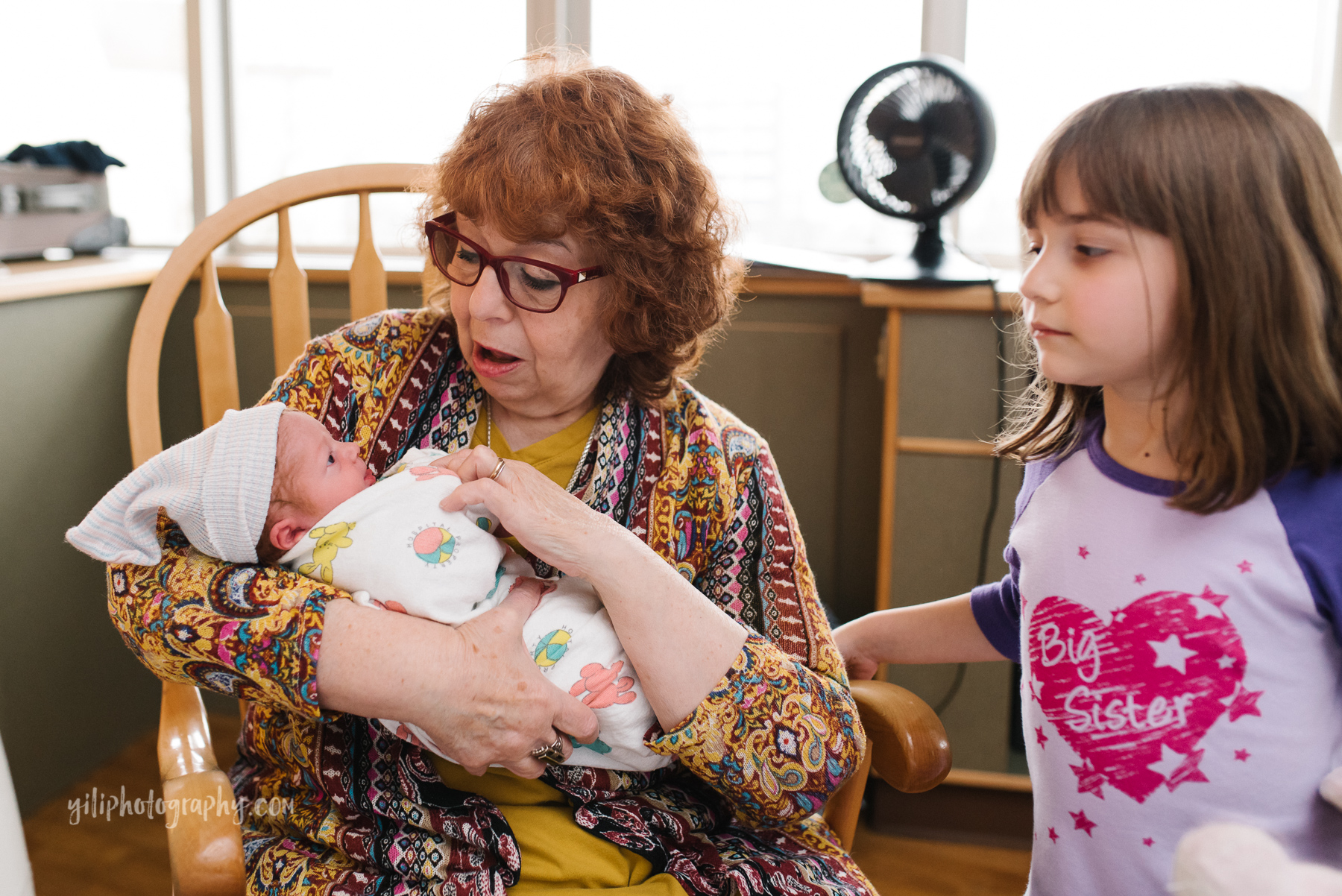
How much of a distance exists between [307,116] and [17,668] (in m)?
1.51

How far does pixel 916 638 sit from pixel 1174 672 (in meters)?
0.33

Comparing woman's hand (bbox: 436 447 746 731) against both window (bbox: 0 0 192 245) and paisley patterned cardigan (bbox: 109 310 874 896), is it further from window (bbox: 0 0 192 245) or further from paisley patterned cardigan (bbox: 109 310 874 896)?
window (bbox: 0 0 192 245)

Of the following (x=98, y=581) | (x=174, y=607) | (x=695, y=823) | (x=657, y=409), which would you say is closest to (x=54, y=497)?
(x=98, y=581)

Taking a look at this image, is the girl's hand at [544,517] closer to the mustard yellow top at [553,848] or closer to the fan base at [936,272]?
the mustard yellow top at [553,848]

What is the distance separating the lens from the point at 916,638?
44.6 inches

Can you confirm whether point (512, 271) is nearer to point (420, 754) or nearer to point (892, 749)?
point (420, 754)

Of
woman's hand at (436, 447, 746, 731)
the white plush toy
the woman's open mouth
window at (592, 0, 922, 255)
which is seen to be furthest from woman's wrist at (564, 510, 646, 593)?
window at (592, 0, 922, 255)

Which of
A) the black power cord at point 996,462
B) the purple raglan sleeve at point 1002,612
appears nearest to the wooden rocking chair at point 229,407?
the purple raglan sleeve at point 1002,612

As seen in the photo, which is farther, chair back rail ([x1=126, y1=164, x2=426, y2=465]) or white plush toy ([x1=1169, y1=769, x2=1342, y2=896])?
chair back rail ([x1=126, y1=164, x2=426, y2=465])

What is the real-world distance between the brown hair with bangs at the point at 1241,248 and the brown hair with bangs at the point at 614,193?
50 centimetres

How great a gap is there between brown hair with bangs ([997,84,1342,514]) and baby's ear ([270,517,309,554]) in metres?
0.84

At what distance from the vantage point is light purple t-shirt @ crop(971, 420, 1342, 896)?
0.82m

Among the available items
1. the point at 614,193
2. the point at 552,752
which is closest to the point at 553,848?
the point at 552,752

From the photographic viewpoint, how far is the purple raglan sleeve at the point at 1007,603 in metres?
1.04
